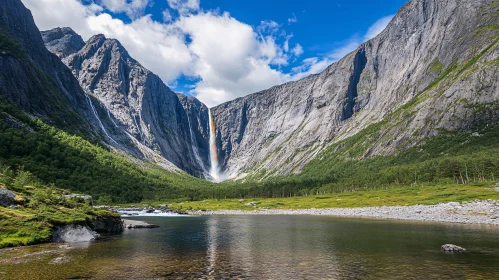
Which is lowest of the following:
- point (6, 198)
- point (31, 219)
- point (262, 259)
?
point (262, 259)

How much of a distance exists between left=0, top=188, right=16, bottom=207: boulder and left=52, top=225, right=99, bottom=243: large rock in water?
8.88 meters

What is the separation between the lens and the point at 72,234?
1887 inches

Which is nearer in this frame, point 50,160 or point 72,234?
point 72,234

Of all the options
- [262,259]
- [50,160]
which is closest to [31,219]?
[262,259]

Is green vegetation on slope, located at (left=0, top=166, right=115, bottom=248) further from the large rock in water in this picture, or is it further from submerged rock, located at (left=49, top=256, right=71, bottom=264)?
submerged rock, located at (left=49, top=256, right=71, bottom=264)

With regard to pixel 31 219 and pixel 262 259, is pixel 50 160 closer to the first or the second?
pixel 31 219

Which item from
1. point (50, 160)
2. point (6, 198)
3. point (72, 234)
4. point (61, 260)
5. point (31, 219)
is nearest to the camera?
point (61, 260)

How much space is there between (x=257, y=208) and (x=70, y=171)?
4278 inches

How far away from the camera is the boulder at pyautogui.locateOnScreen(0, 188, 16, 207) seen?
1843 inches

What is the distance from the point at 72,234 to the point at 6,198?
451 inches

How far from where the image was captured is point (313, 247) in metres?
43.7

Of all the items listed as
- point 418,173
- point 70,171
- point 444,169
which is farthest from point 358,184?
point 70,171

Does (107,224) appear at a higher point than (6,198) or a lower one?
lower

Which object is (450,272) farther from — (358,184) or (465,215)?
(358,184)
